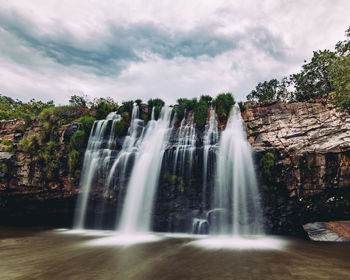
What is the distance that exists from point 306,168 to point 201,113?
22.5 ft

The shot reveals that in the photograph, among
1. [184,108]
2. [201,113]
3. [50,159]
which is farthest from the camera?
[184,108]

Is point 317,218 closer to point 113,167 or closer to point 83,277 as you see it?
point 83,277

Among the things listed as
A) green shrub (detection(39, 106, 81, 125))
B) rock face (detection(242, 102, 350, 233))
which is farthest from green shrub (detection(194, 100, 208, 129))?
green shrub (detection(39, 106, 81, 125))

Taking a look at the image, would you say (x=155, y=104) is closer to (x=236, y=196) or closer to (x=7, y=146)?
(x=236, y=196)

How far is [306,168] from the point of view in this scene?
29.2 ft

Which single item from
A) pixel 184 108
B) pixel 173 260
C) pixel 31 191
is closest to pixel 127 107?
pixel 184 108

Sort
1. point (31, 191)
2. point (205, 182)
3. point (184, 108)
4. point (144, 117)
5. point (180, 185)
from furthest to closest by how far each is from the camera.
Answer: point (144, 117), point (184, 108), point (31, 191), point (180, 185), point (205, 182)

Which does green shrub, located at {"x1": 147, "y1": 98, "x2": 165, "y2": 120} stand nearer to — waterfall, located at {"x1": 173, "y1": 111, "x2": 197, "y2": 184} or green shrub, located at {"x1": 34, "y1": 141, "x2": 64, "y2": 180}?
waterfall, located at {"x1": 173, "y1": 111, "x2": 197, "y2": 184}

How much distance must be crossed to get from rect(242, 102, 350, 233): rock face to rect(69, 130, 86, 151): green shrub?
11.0 metres

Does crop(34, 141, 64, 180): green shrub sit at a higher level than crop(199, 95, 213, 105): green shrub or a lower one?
lower

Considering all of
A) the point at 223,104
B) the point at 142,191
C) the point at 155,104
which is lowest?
the point at 142,191

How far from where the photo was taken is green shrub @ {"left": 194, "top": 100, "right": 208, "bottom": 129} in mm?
12453

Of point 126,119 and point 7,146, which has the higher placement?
point 126,119

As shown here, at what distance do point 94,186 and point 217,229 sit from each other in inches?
294
